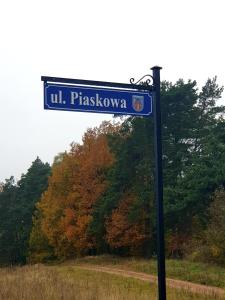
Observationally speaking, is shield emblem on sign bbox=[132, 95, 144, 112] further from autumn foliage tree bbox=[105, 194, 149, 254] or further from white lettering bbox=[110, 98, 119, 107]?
autumn foliage tree bbox=[105, 194, 149, 254]

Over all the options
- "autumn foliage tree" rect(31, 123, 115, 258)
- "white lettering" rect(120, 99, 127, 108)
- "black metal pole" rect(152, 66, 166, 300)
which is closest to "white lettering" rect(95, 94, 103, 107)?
"white lettering" rect(120, 99, 127, 108)

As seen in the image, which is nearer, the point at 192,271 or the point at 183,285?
the point at 183,285

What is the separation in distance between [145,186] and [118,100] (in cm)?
3057

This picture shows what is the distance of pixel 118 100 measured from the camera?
8180 mm

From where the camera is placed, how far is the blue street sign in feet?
25.5

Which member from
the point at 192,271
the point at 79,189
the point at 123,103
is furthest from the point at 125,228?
the point at 123,103

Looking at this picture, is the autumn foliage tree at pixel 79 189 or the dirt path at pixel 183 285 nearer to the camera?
the dirt path at pixel 183 285

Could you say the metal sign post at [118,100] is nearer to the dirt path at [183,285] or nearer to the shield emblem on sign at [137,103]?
the shield emblem on sign at [137,103]

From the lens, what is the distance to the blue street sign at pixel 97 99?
776 cm

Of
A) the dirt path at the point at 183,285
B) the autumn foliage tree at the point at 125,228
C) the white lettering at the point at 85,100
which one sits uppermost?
the white lettering at the point at 85,100

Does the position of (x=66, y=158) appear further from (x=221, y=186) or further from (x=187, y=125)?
(x=221, y=186)

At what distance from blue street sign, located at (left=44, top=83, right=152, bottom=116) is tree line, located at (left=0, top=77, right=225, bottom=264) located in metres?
20.2

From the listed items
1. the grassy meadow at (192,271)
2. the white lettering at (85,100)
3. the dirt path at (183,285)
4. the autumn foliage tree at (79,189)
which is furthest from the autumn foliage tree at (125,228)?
the white lettering at (85,100)

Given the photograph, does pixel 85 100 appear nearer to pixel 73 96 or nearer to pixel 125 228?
pixel 73 96
